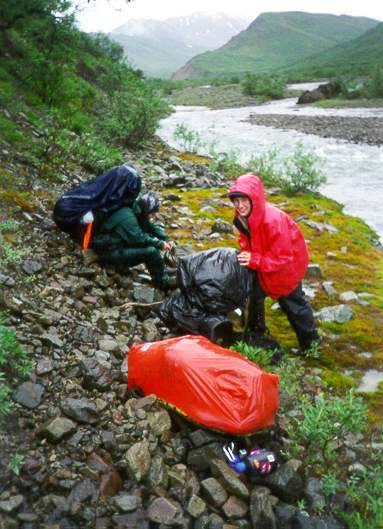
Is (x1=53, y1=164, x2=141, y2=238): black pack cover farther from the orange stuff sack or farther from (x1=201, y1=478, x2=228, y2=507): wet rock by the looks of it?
(x1=201, y1=478, x2=228, y2=507): wet rock

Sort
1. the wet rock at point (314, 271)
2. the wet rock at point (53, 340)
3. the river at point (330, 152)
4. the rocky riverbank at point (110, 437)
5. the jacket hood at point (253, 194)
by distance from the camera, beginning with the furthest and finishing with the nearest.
Result: the river at point (330, 152) → the wet rock at point (314, 271) → the jacket hood at point (253, 194) → the wet rock at point (53, 340) → the rocky riverbank at point (110, 437)

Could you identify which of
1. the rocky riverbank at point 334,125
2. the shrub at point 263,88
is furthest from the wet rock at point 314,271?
the shrub at point 263,88

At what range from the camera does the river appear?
13320 mm

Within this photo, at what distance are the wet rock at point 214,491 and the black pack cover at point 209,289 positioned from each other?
1941 mm

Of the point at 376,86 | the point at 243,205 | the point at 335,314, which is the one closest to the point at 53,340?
the point at 243,205

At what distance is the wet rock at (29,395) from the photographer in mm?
3824

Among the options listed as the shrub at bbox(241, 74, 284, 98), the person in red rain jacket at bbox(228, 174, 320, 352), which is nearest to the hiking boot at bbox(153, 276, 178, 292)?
the person in red rain jacket at bbox(228, 174, 320, 352)

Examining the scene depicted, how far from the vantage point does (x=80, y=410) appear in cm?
386

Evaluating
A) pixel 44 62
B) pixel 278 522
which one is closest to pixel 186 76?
pixel 44 62

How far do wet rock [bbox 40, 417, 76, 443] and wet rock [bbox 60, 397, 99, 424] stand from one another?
4.1 inches

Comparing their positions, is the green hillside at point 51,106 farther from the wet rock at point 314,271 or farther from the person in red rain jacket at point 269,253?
the wet rock at point 314,271

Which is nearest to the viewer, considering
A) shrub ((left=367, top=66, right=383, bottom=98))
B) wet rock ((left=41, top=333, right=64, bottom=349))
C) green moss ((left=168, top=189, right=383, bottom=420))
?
wet rock ((left=41, top=333, right=64, bottom=349))

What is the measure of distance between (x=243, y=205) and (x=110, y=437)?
2548 millimetres

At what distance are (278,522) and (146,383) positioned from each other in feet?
4.78
